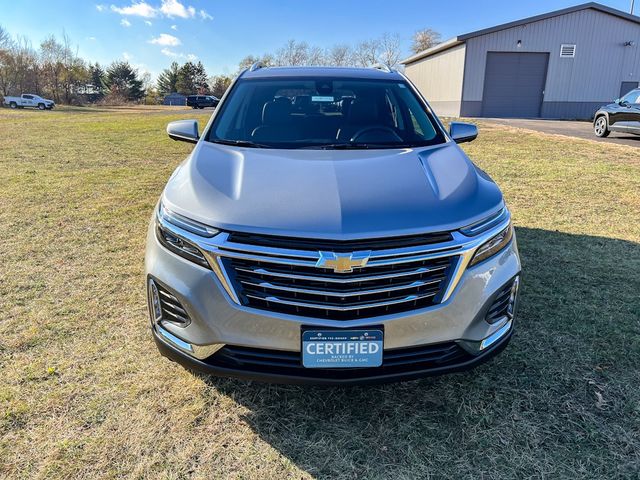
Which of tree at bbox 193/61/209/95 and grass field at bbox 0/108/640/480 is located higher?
tree at bbox 193/61/209/95

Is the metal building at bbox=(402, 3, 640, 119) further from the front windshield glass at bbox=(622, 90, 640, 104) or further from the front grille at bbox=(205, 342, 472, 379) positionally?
the front grille at bbox=(205, 342, 472, 379)

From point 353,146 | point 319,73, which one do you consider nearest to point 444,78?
point 319,73

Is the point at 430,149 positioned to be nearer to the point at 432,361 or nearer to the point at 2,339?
the point at 432,361

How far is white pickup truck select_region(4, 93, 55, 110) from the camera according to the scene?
45231mm

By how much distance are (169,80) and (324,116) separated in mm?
82229

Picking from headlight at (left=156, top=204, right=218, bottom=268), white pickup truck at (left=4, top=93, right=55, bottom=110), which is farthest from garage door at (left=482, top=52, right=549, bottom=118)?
white pickup truck at (left=4, top=93, right=55, bottom=110)

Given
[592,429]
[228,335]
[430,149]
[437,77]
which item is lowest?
[592,429]

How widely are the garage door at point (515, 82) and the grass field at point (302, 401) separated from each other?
2415 cm

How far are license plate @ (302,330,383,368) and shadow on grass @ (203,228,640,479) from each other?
20 cm

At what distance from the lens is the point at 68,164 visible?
30.9 ft

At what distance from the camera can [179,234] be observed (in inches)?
82.6

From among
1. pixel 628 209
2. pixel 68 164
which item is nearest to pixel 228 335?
pixel 628 209

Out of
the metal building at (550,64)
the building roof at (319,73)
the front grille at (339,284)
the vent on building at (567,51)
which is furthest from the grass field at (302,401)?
the vent on building at (567,51)

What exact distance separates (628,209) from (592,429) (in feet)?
15.5
